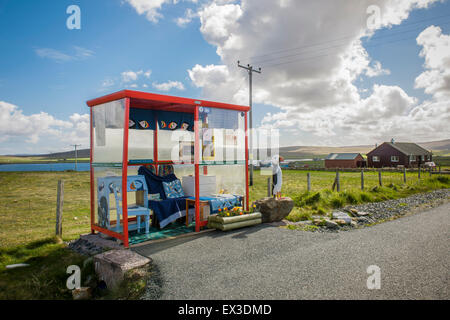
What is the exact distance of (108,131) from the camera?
7.74 m

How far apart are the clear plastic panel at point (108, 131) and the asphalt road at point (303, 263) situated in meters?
2.54

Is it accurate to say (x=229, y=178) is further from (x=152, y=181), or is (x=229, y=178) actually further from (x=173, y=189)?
(x=152, y=181)

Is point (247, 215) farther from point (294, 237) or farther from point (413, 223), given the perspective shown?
point (413, 223)

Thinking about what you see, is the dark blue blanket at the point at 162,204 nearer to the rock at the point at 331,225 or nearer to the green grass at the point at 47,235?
the green grass at the point at 47,235

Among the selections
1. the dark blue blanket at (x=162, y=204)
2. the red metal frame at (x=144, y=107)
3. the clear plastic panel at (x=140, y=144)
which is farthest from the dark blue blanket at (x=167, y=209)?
the clear plastic panel at (x=140, y=144)

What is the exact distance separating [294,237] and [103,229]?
193 inches

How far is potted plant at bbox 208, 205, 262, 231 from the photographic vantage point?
8.13 m

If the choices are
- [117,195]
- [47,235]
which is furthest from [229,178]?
[47,235]

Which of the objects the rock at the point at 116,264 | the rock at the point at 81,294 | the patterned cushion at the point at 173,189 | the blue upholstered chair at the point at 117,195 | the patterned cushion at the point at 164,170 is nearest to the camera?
the rock at the point at 116,264

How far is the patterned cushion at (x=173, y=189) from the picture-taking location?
9.02 meters

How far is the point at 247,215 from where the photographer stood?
8609 mm

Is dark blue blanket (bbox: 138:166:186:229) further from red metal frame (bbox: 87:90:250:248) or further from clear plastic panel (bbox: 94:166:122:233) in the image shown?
clear plastic panel (bbox: 94:166:122:233)

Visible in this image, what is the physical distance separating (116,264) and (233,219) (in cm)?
347
